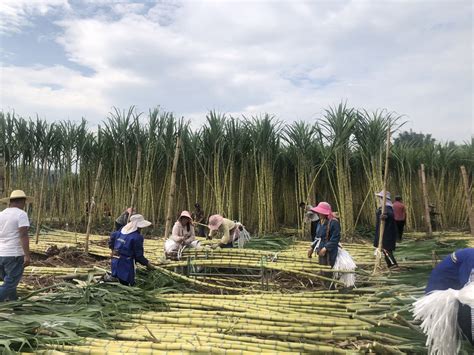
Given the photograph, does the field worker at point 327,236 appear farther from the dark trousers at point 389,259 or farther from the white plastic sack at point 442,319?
the white plastic sack at point 442,319

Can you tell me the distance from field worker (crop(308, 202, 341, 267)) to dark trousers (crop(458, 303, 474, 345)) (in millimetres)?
2217

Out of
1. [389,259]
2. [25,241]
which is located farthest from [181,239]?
[389,259]

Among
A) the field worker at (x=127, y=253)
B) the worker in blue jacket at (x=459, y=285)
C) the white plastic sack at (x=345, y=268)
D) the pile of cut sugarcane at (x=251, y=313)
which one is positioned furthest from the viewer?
the white plastic sack at (x=345, y=268)

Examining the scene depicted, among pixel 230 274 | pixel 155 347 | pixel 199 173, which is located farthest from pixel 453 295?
pixel 199 173

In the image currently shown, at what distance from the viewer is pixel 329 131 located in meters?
9.12

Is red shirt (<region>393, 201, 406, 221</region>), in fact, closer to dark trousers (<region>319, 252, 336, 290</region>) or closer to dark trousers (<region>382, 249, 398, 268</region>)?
dark trousers (<region>382, 249, 398, 268</region>)

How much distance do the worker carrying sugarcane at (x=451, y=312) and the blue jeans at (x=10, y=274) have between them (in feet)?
11.0

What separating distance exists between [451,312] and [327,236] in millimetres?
2413

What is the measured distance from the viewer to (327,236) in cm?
461

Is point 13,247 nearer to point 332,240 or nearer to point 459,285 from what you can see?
point 332,240

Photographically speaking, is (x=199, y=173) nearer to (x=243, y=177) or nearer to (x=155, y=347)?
(x=243, y=177)

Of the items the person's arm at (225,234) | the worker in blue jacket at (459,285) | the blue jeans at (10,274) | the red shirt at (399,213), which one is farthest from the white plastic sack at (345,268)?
the red shirt at (399,213)

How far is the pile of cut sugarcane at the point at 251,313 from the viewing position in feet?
8.73

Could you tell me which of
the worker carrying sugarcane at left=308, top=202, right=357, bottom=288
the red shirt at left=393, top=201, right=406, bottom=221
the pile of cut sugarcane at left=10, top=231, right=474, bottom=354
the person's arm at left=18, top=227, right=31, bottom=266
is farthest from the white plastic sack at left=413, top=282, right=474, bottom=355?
the red shirt at left=393, top=201, right=406, bottom=221
